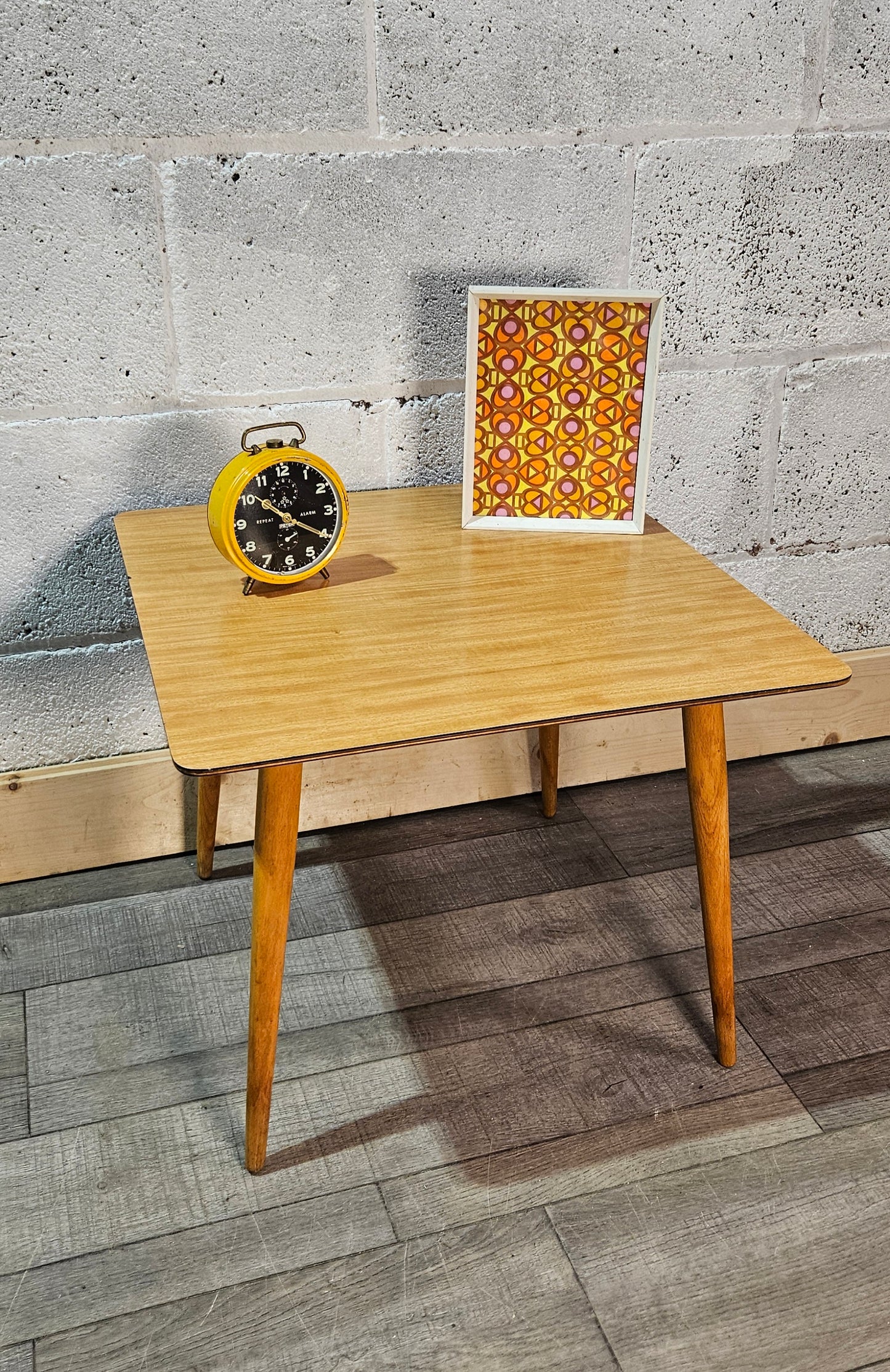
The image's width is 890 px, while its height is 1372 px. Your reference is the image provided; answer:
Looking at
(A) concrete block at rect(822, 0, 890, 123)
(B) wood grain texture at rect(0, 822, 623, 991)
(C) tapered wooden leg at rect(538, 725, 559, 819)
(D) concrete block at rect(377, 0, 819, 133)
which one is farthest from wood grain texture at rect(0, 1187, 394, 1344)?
(A) concrete block at rect(822, 0, 890, 123)

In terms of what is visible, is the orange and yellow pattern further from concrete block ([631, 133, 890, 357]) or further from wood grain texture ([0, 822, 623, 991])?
wood grain texture ([0, 822, 623, 991])

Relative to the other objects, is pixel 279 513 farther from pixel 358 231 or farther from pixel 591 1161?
pixel 591 1161

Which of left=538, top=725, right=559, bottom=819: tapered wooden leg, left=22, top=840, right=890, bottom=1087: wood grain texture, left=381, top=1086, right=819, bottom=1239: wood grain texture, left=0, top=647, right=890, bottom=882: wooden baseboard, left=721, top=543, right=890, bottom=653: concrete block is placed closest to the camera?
left=381, top=1086, right=819, bottom=1239: wood grain texture

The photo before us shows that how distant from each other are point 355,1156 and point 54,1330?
32 centimetres

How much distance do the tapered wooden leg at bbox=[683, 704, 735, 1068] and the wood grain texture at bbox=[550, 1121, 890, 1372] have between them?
20 cm

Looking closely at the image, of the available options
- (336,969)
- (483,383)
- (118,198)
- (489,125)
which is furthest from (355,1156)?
(489,125)

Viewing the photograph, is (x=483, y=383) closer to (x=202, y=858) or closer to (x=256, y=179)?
(x=256, y=179)

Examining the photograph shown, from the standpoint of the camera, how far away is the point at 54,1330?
1086 mm

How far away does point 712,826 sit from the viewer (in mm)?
1262

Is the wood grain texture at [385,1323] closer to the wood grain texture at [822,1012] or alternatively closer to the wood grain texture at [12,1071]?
the wood grain texture at [12,1071]

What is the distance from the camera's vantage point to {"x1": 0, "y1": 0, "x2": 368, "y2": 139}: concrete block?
4.36 ft

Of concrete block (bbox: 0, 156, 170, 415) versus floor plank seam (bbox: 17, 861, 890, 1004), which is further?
floor plank seam (bbox: 17, 861, 890, 1004)

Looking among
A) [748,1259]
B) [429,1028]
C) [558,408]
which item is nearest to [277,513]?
[558,408]

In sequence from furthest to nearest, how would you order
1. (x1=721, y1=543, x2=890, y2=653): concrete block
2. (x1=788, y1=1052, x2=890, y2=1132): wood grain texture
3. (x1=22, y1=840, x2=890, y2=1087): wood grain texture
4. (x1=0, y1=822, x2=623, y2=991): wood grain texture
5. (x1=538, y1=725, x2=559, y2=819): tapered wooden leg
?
(x1=721, y1=543, x2=890, y2=653): concrete block → (x1=538, y1=725, x2=559, y2=819): tapered wooden leg → (x1=0, y1=822, x2=623, y2=991): wood grain texture → (x1=22, y1=840, x2=890, y2=1087): wood grain texture → (x1=788, y1=1052, x2=890, y2=1132): wood grain texture
